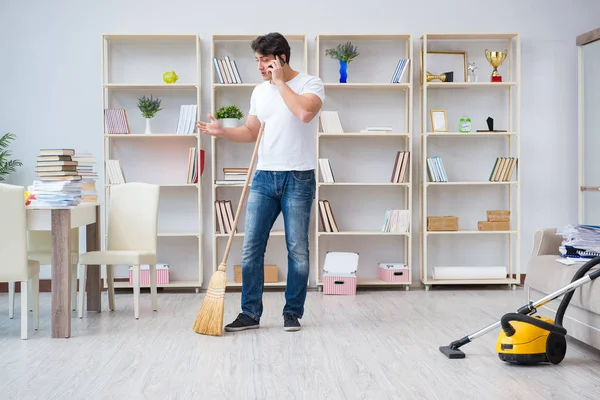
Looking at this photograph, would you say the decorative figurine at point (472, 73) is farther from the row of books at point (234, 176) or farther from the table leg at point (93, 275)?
the table leg at point (93, 275)

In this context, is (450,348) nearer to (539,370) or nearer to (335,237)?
(539,370)

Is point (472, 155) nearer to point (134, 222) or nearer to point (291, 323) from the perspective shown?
point (291, 323)

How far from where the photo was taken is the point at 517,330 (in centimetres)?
290

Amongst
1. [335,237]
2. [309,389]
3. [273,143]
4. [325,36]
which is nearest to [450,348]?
[309,389]

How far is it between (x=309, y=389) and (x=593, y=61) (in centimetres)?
401

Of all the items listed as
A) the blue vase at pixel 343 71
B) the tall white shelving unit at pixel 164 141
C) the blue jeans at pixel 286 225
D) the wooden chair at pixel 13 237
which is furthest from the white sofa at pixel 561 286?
the tall white shelving unit at pixel 164 141

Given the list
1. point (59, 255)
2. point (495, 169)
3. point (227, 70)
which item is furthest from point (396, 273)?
point (59, 255)

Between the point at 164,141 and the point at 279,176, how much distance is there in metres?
2.12

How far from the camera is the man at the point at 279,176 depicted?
12.1ft

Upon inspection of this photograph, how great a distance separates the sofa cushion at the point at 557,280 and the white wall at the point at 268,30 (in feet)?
6.95

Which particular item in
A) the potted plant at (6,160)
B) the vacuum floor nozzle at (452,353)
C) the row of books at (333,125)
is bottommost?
the vacuum floor nozzle at (452,353)

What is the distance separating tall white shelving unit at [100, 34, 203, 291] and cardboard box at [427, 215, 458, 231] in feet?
6.04

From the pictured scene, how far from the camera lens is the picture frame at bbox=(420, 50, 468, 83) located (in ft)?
18.4

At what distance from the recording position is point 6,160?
5.41 meters
